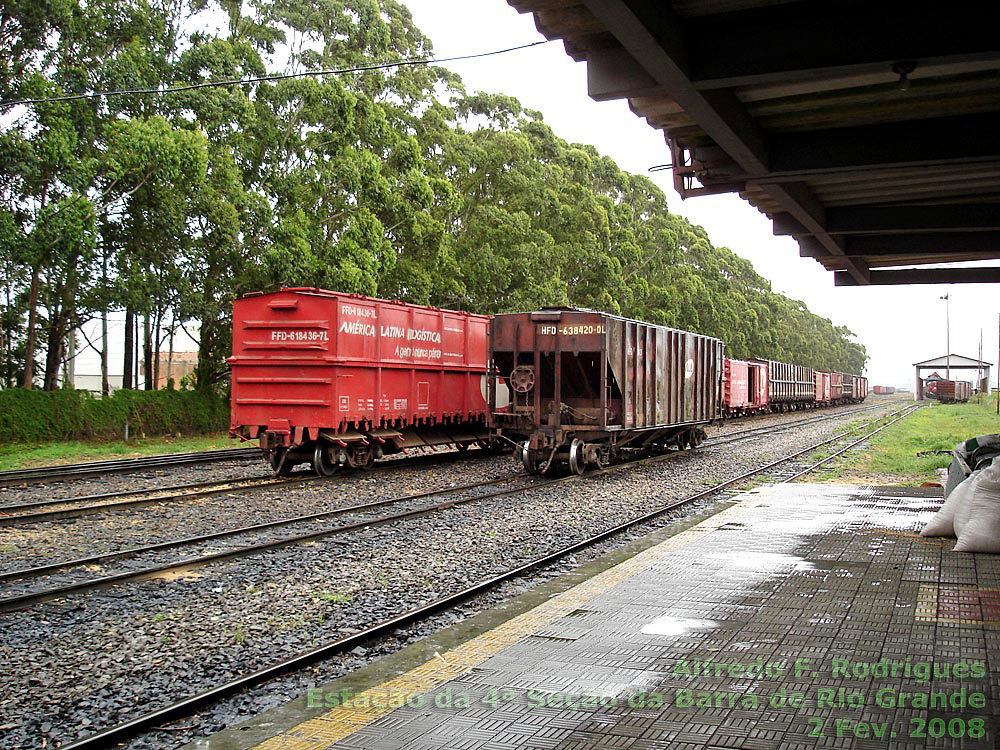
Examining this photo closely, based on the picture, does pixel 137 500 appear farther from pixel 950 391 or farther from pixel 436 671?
pixel 950 391

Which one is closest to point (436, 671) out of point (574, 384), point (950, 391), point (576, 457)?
point (576, 457)

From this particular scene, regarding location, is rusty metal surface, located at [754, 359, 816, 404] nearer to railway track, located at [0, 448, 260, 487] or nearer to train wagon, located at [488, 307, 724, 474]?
train wagon, located at [488, 307, 724, 474]

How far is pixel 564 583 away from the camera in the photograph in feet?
25.1

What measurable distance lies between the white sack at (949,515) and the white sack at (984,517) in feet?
0.67

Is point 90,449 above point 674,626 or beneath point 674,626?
above

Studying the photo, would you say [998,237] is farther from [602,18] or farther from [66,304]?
[66,304]

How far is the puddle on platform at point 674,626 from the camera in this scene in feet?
18.7

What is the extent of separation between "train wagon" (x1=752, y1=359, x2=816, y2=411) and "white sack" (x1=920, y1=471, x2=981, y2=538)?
37.3 m

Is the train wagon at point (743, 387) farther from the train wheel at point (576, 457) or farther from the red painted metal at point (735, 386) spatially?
the train wheel at point (576, 457)

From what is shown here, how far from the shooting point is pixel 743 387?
3856 cm

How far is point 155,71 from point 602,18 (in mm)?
21105

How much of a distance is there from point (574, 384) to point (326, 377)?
5247mm

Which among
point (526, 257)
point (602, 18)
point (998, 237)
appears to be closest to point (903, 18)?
point (602, 18)

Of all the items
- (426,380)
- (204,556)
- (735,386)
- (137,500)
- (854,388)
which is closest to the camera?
(204,556)
